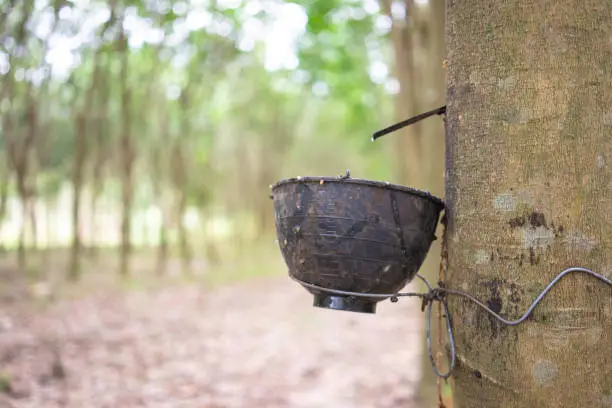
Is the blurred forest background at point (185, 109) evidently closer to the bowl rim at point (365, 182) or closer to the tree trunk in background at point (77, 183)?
the tree trunk in background at point (77, 183)

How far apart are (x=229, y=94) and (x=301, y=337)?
11.7 m

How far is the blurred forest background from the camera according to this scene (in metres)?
5.76

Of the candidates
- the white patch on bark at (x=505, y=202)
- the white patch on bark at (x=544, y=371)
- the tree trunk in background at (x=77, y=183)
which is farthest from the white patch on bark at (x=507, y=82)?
the tree trunk in background at (x=77, y=183)

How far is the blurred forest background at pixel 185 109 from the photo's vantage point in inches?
227

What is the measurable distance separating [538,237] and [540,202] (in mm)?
75

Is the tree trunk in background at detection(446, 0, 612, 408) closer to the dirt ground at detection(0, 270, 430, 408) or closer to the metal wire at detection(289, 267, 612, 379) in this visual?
the metal wire at detection(289, 267, 612, 379)

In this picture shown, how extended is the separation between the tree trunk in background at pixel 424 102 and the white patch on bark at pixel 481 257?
2.58m

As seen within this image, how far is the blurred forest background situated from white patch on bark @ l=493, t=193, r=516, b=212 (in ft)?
8.74

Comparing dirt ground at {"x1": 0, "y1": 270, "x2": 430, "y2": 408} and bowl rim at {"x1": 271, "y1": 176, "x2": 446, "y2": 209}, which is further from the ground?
bowl rim at {"x1": 271, "y1": 176, "x2": 446, "y2": 209}

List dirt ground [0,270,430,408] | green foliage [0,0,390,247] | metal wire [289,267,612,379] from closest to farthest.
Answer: metal wire [289,267,612,379] < dirt ground [0,270,430,408] < green foliage [0,0,390,247]

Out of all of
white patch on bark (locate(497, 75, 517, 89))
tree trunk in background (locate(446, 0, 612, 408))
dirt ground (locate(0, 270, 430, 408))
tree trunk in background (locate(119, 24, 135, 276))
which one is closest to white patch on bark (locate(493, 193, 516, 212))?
tree trunk in background (locate(446, 0, 612, 408))

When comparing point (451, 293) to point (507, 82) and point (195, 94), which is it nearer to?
point (507, 82)

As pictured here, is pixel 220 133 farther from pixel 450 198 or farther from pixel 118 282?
pixel 450 198

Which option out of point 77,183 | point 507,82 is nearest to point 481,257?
point 507,82
